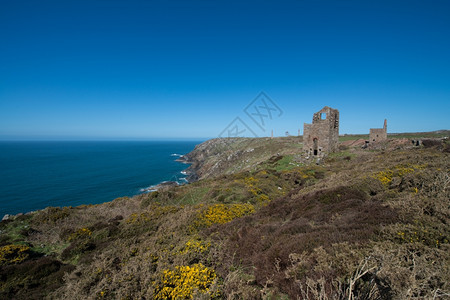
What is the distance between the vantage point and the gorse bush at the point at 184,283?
4801 millimetres

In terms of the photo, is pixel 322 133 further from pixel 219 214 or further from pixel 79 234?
pixel 79 234

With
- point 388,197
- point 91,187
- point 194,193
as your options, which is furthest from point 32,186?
point 388,197

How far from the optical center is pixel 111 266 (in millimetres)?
6875

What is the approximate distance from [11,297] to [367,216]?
12.6 meters

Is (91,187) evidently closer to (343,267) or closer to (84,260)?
(84,260)

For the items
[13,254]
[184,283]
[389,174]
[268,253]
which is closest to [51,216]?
[13,254]

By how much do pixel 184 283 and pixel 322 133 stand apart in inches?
1127

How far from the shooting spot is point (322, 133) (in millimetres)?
28328

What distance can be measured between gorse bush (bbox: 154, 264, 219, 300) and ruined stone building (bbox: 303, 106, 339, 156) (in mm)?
27779

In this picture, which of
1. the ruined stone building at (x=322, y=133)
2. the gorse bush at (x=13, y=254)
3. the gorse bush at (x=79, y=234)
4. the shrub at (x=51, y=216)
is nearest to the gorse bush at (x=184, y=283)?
the gorse bush at (x=13, y=254)

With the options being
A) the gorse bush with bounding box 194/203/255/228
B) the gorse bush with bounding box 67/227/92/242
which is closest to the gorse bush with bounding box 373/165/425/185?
the gorse bush with bounding box 194/203/255/228

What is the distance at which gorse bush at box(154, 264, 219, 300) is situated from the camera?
15.8ft

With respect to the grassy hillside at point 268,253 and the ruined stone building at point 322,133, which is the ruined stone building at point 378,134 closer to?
the ruined stone building at point 322,133

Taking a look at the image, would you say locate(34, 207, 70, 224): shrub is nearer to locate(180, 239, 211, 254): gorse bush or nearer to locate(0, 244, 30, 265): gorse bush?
locate(0, 244, 30, 265): gorse bush
